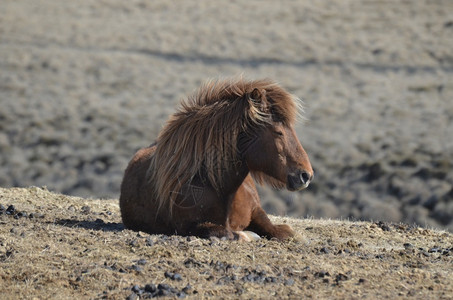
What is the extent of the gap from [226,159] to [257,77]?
857 inches

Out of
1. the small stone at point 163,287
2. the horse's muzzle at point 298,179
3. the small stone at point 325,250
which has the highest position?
the horse's muzzle at point 298,179

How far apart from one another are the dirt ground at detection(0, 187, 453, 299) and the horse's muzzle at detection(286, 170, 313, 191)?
638mm

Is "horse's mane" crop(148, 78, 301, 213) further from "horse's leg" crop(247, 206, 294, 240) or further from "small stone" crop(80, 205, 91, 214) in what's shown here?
"small stone" crop(80, 205, 91, 214)

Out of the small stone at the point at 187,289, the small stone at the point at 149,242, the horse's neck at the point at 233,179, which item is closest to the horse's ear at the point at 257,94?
the horse's neck at the point at 233,179

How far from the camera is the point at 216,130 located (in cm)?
743

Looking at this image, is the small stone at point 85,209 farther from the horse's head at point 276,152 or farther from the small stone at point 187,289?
the small stone at point 187,289

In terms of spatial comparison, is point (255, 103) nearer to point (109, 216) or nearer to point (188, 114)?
point (188, 114)

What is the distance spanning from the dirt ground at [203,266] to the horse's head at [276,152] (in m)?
0.72

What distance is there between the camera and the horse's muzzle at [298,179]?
7059 millimetres

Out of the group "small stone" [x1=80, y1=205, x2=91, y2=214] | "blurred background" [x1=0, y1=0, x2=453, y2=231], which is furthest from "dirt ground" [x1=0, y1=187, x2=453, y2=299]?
"blurred background" [x1=0, y1=0, x2=453, y2=231]

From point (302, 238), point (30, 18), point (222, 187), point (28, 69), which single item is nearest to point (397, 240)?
point (302, 238)

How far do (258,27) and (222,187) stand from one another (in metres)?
28.7

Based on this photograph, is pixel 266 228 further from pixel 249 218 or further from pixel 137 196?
pixel 137 196

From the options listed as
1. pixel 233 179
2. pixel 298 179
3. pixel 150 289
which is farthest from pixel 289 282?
pixel 233 179
